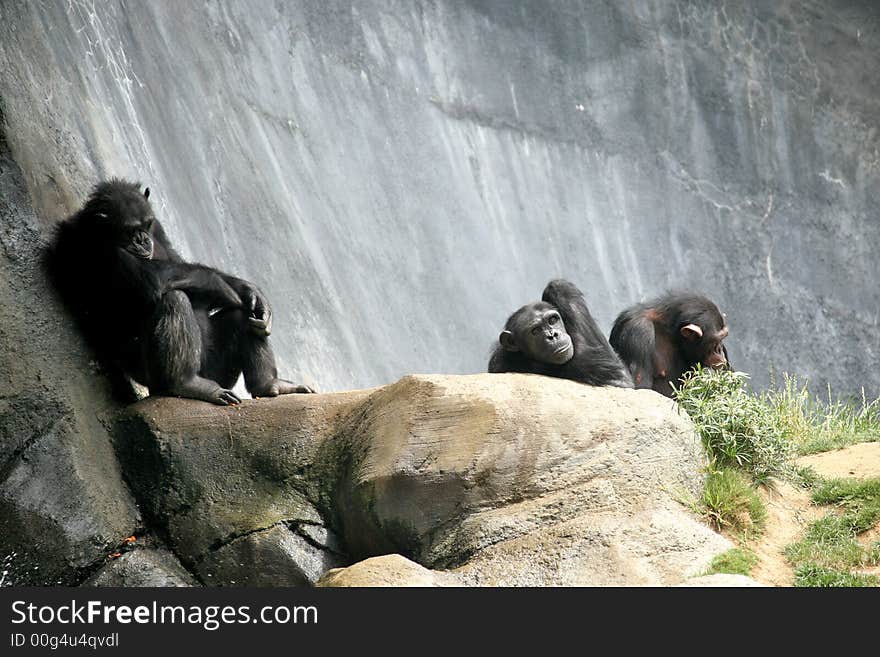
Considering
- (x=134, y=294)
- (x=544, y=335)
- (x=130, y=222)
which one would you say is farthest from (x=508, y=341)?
(x=130, y=222)

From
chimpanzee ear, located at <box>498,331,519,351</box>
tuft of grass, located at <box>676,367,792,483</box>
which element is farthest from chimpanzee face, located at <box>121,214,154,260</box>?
tuft of grass, located at <box>676,367,792,483</box>

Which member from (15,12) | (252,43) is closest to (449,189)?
(252,43)

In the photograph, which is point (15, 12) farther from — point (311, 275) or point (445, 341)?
point (445, 341)

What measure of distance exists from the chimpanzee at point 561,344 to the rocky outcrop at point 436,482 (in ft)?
3.26

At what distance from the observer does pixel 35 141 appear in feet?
26.5

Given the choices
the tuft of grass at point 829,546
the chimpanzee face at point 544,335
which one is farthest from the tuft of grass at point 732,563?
the chimpanzee face at point 544,335

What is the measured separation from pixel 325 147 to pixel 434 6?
2.84m

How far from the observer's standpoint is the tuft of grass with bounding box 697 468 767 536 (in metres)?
6.70

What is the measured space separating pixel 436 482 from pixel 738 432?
2.01 m

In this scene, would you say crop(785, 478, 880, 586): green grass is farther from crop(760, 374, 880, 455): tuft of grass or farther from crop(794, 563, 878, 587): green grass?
crop(760, 374, 880, 455): tuft of grass

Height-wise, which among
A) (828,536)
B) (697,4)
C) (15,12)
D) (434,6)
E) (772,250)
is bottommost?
(772,250)

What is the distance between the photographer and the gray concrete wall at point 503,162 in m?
11.8

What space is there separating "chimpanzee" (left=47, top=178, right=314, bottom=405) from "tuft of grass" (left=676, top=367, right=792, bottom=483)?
284 cm

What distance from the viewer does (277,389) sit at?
810 centimetres
